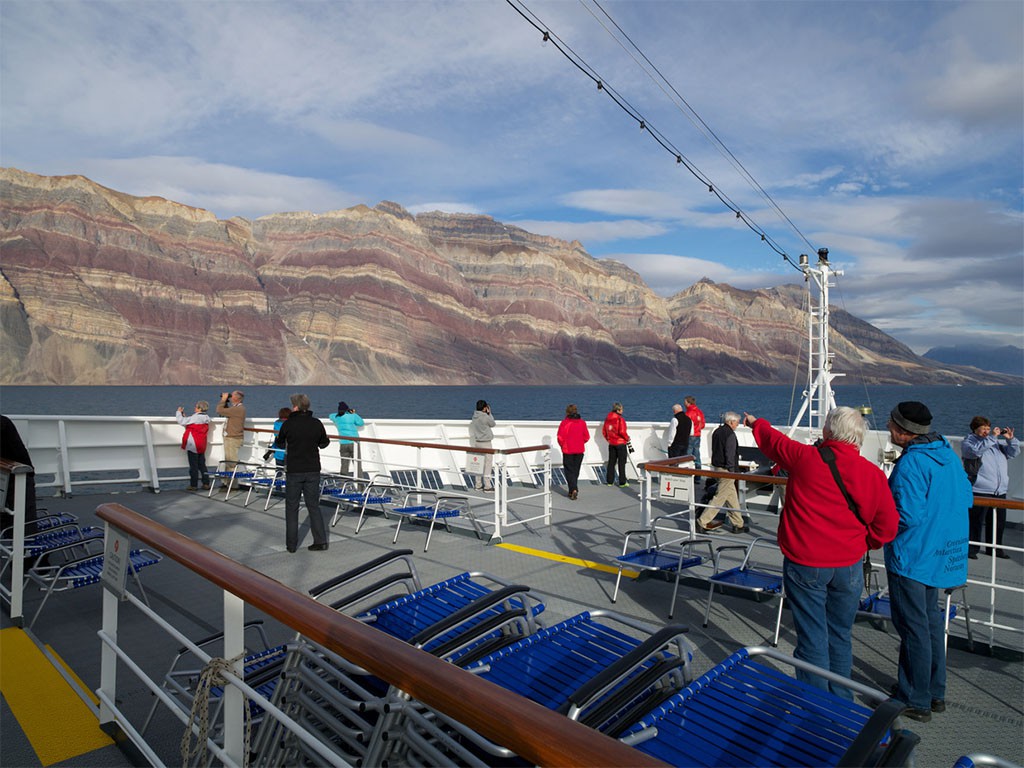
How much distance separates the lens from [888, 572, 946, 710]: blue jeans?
3.53 meters

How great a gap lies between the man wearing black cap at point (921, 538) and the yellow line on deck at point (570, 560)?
2.70 metres

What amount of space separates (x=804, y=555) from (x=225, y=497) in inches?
350

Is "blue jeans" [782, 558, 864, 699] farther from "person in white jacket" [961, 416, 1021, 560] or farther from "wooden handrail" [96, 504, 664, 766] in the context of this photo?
"person in white jacket" [961, 416, 1021, 560]

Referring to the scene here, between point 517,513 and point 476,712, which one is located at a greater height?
point 476,712

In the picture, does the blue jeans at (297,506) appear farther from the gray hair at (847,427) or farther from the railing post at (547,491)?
the gray hair at (847,427)

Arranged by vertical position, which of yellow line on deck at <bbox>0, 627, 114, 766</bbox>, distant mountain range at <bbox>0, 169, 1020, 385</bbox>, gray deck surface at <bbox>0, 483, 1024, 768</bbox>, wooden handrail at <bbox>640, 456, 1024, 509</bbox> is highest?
distant mountain range at <bbox>0, 169, 1020, 385</bbox>

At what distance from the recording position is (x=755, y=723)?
2121 mm

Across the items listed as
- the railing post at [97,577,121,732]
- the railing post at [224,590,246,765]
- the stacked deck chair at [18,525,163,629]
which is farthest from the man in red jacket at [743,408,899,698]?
the stacked deck chair at [18,525,163,629]

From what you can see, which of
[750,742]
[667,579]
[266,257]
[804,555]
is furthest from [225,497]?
[266,257]

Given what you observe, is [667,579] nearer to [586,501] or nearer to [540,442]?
[586,501]

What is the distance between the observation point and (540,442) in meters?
12.9

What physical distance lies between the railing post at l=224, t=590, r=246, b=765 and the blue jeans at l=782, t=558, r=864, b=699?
2452mm

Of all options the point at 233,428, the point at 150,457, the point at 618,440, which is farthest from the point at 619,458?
the point at 150,457

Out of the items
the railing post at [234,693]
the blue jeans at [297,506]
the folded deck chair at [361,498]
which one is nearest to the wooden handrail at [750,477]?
the folded deck chair at [361,498]
